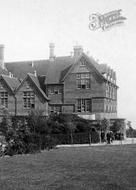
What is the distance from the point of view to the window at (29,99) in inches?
2077

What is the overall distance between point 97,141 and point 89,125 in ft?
9.77

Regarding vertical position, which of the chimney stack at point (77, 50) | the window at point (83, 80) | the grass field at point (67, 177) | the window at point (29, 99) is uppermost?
the chimney stack at point (77, 50)

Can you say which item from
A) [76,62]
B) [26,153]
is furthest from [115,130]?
[26,153]

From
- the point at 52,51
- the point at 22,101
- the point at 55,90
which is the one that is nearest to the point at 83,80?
the point at 55,90

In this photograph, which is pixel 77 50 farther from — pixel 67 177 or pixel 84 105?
pixel 67 177

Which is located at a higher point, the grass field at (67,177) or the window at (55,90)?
the window at (55,90)

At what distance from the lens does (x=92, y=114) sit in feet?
165

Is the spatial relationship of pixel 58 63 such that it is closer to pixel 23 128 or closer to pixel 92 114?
pixel 92 114

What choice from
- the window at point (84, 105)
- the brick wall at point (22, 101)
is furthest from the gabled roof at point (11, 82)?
the window at point (84, 105)

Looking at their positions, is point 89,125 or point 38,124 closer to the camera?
point 38,124

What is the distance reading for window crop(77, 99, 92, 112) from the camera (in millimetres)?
51125

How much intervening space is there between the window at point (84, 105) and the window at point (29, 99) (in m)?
6.65

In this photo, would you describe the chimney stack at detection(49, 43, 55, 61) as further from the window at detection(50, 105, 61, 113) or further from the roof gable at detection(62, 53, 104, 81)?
the window at detection(50, 105, 61, 113)

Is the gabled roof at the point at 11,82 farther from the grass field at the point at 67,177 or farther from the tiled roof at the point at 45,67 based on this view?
the grass field at the point at 67,177
